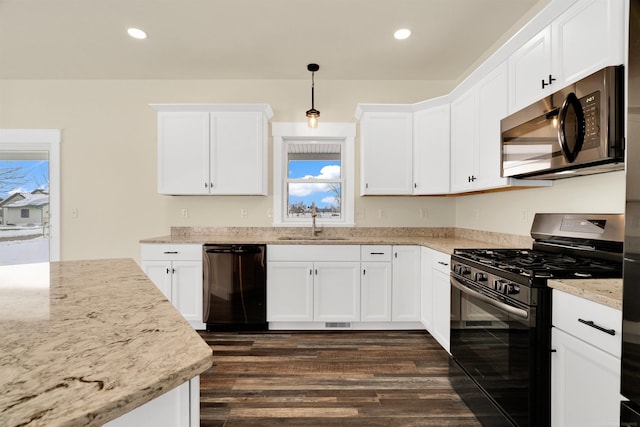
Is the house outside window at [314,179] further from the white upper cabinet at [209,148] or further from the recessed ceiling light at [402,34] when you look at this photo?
the recessed ceiling light at [402,34]

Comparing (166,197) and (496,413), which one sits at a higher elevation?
(166,197)

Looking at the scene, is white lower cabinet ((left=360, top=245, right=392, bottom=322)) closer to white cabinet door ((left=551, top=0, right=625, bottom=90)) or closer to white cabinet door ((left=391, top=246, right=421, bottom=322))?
white cabinet door ((left=391, top=246, right=421, bottom=322))

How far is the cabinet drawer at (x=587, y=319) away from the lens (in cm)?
110

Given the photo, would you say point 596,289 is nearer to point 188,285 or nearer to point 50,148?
point 188,285

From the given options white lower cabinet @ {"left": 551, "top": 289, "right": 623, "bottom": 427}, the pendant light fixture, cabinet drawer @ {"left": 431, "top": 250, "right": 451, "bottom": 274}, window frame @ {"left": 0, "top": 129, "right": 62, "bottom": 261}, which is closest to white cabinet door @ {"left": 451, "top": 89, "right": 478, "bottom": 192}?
cabinet drawer @ {"left": 431, "top": 250, "right": 451, "bottom": 274}

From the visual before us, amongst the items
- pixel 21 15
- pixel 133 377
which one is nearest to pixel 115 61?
pixel 21 15

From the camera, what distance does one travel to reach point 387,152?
3443mm

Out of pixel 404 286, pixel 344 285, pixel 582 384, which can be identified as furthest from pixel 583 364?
pixel 344 285

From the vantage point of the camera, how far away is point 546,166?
180 cm

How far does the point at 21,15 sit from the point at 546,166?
13.2 feet

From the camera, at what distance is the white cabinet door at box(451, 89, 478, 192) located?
271 centimetres

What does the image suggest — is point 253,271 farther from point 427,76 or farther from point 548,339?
point 427,76

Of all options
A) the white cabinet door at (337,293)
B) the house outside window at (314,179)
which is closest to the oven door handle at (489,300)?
the white cabinet door at (337,293)

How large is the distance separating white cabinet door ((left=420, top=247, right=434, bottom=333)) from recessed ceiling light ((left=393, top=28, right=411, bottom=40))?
1.91 meters
